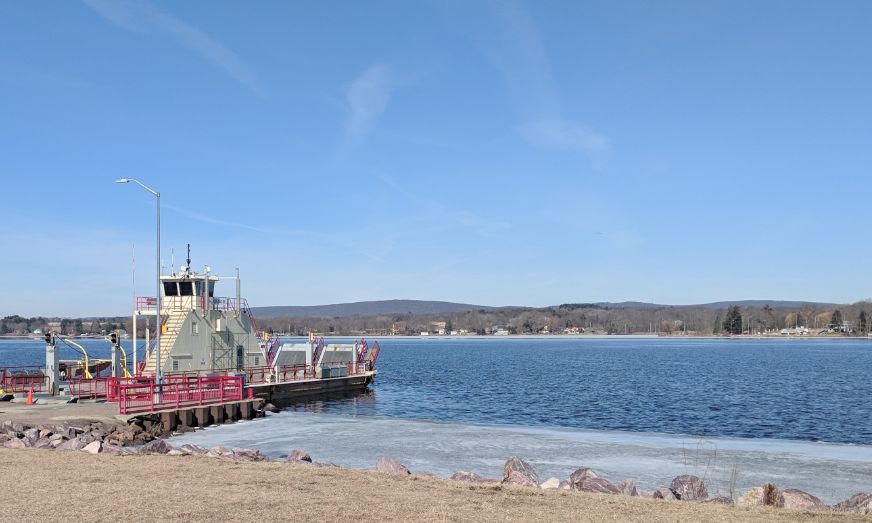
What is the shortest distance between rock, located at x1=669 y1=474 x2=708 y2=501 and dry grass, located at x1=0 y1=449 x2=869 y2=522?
71.3 inches

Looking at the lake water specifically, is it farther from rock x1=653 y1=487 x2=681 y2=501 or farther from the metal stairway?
the metal stairway

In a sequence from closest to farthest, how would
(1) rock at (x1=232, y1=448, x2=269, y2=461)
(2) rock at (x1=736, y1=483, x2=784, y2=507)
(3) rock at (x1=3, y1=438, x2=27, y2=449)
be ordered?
(2) rock at (x1=736, y1=483, x2=784, y2=507) < (1) rock at (x1=232, y1=448, x2=269, y2=461) < (3) rock at (x1=3, y1=438, x2=27, y2=449)

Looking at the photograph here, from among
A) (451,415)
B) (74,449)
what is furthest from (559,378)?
(74,449)

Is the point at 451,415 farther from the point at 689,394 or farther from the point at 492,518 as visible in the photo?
the point at 492,518

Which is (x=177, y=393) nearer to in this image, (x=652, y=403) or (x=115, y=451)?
(x=115, y=451)

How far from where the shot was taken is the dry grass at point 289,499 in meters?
11.8

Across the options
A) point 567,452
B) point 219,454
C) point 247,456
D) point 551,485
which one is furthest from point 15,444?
point 567,452

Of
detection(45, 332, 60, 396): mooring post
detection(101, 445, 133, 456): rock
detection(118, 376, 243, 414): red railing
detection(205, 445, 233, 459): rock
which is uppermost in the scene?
detection(45, 332, 60, 396): mooring post

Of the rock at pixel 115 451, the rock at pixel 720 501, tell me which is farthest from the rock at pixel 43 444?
the rock at pixel 720 501

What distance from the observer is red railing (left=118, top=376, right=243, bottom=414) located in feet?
92.4

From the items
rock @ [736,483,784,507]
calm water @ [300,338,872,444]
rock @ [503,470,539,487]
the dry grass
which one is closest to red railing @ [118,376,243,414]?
calm water @ [300,338,872,444]

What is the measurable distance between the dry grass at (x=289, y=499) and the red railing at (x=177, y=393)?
39.4 ft

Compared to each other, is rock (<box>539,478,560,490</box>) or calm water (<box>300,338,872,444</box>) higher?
rock (<box>539,478,560,490</box>)

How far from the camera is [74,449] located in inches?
766
